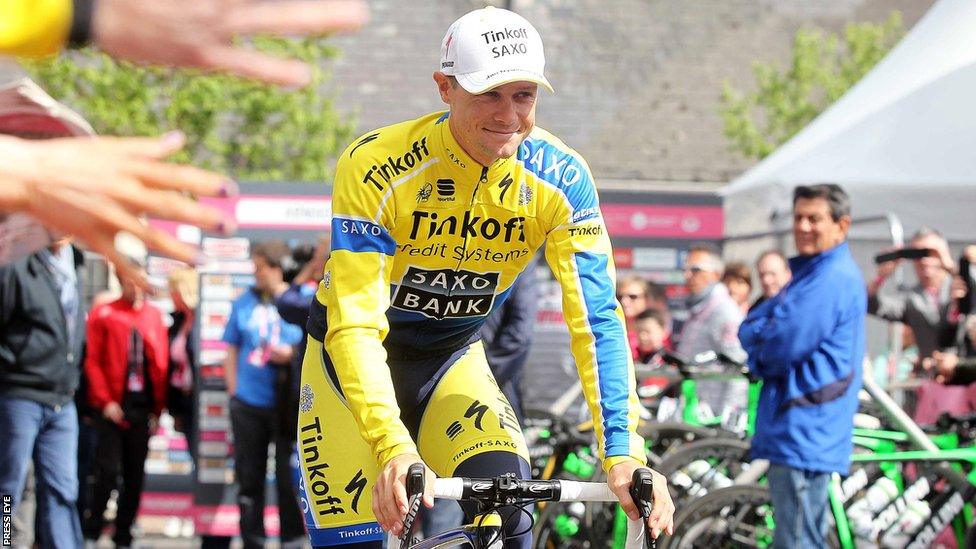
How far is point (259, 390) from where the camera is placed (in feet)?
31.7

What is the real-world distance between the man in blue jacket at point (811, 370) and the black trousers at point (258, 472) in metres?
3.73

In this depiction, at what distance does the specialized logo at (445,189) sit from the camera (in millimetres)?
4230

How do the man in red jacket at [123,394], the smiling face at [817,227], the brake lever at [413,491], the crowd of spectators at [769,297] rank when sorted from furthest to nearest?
the man in red jacket at [123,394], the crowd of spectators at [769,297], the smiling face at [817,227], the brake lever at [413,491]

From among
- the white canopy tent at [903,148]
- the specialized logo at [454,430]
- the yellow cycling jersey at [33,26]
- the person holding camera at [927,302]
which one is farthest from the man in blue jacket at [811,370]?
the yellow cycling jersey at [33,26]

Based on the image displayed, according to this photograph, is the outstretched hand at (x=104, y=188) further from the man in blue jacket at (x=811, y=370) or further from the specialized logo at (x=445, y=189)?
the man in blue jacket at (x=811, y=370)

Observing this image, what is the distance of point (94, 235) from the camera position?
6.32 feet

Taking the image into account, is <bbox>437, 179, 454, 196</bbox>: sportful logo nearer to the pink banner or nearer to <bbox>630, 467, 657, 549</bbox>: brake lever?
<bbox>630, 467, 657, 549</bbox>: brake lever

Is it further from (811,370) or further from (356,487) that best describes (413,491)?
(811,370)

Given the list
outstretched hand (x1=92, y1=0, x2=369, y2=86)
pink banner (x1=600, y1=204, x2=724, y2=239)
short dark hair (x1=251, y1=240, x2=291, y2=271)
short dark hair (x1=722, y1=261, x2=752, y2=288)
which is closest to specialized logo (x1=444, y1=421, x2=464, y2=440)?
outstretched hand (x1=92, y1=0, x2=369, y2=86)

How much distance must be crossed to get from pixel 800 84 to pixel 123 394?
56.2ft

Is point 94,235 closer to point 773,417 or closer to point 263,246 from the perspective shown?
point 773,417

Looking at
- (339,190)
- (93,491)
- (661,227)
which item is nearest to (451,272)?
(339,190)

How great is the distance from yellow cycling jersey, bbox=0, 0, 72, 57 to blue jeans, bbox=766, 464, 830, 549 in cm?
537

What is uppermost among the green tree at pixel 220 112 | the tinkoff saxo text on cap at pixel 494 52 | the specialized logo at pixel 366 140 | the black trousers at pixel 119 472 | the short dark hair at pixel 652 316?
the green tree at pixel 220 112
